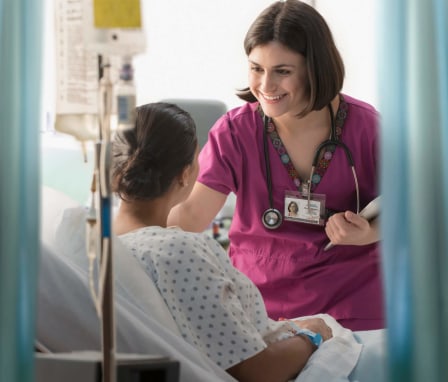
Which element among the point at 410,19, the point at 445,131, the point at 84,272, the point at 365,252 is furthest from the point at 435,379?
the point at 365,252

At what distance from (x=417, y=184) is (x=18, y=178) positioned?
1.78ft

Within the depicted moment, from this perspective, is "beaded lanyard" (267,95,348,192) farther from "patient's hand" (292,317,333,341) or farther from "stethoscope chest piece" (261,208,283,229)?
"patient's hand" (292,317,333,341)

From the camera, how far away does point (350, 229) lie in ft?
6.21

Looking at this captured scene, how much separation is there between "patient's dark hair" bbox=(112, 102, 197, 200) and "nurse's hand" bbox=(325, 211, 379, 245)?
1.73ft

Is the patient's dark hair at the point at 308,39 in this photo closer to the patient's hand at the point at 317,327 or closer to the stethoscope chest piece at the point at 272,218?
the stethoscope chest piece at the point at 272,218

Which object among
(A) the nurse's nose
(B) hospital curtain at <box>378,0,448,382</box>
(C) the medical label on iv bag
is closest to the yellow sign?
(C) the medical label on iv bag

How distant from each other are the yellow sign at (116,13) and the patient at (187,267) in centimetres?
47

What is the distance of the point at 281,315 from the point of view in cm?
208

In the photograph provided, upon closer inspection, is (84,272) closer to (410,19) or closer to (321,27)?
(410,19)

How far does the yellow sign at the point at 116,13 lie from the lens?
3.32 ft

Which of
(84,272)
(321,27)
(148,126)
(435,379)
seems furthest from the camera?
(321,27)

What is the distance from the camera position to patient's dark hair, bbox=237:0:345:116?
1.99m

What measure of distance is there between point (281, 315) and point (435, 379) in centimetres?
107

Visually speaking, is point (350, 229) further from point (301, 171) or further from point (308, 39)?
point (308, 39)
